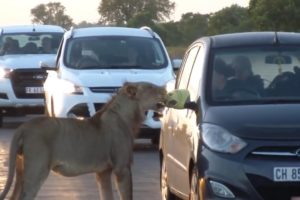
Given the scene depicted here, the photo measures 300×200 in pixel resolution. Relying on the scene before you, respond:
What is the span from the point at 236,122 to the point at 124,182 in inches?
67.2

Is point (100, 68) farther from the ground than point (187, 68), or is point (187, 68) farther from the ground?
point (187, 68)

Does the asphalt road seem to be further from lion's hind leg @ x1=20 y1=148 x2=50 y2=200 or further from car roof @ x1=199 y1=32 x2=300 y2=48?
car roof @ x1=199 y1=32 x2=300 y2=48

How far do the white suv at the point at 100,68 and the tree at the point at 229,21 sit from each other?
32.1 metres

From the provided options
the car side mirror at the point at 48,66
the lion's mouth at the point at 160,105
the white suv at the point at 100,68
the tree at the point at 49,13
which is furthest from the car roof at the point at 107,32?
the tree at the point at 49,13

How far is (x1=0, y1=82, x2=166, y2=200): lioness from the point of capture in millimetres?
10383

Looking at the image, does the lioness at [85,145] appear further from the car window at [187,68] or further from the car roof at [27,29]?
the car roof at [27,29]

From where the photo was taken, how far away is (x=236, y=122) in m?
9.33

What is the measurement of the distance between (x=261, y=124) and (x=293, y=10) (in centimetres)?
4569

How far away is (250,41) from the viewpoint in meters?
10.8

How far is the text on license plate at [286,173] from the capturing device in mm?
8961

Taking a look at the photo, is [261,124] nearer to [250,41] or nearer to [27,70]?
[250,41]

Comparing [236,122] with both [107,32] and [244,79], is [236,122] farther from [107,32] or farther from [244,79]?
[107,32]

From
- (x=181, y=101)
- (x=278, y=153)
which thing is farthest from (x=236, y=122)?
(x=181, y=101)

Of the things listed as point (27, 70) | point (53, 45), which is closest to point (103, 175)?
point (27, 70)
